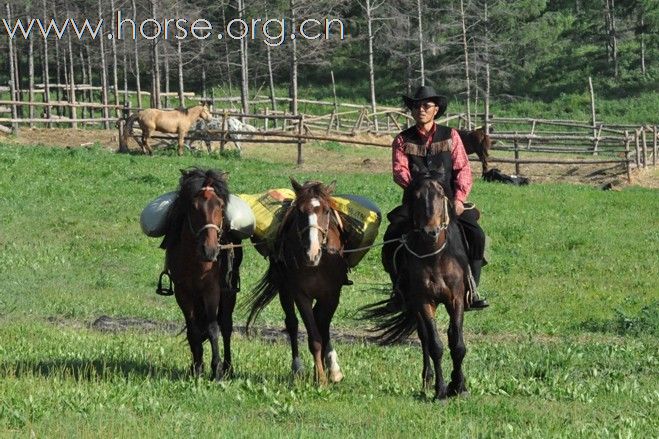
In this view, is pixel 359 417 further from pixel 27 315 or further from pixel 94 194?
pixel 94 194

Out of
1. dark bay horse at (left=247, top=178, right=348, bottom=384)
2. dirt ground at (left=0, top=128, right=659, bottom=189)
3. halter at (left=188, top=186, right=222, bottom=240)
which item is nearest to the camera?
dark bay horse at (left=247, top=178, right=348, bottom=384)

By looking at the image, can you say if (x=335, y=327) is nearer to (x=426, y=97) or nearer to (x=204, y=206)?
(x=204, y=206)

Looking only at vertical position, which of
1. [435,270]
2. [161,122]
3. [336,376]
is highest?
[161,122]

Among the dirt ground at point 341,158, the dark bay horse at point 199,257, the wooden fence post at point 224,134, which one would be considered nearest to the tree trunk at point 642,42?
the dirt ground at point 341,158

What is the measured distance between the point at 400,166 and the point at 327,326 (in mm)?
1641

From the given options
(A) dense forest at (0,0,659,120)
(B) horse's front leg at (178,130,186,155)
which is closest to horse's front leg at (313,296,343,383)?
(B) horse's front leg at (178,130,186,155)

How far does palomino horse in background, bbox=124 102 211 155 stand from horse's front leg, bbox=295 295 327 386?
27.7 meters

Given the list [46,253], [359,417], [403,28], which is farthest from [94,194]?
[403,28]

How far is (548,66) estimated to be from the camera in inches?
2697

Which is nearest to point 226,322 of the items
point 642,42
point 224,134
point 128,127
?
point 224,134

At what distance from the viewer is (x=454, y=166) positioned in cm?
1040

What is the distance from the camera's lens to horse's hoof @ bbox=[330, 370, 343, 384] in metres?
10.4

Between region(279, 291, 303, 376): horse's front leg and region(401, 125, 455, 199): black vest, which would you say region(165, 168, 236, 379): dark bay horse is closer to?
region(279, 291, 303, 376): horse's front leg

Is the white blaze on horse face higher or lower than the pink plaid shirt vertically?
lower
